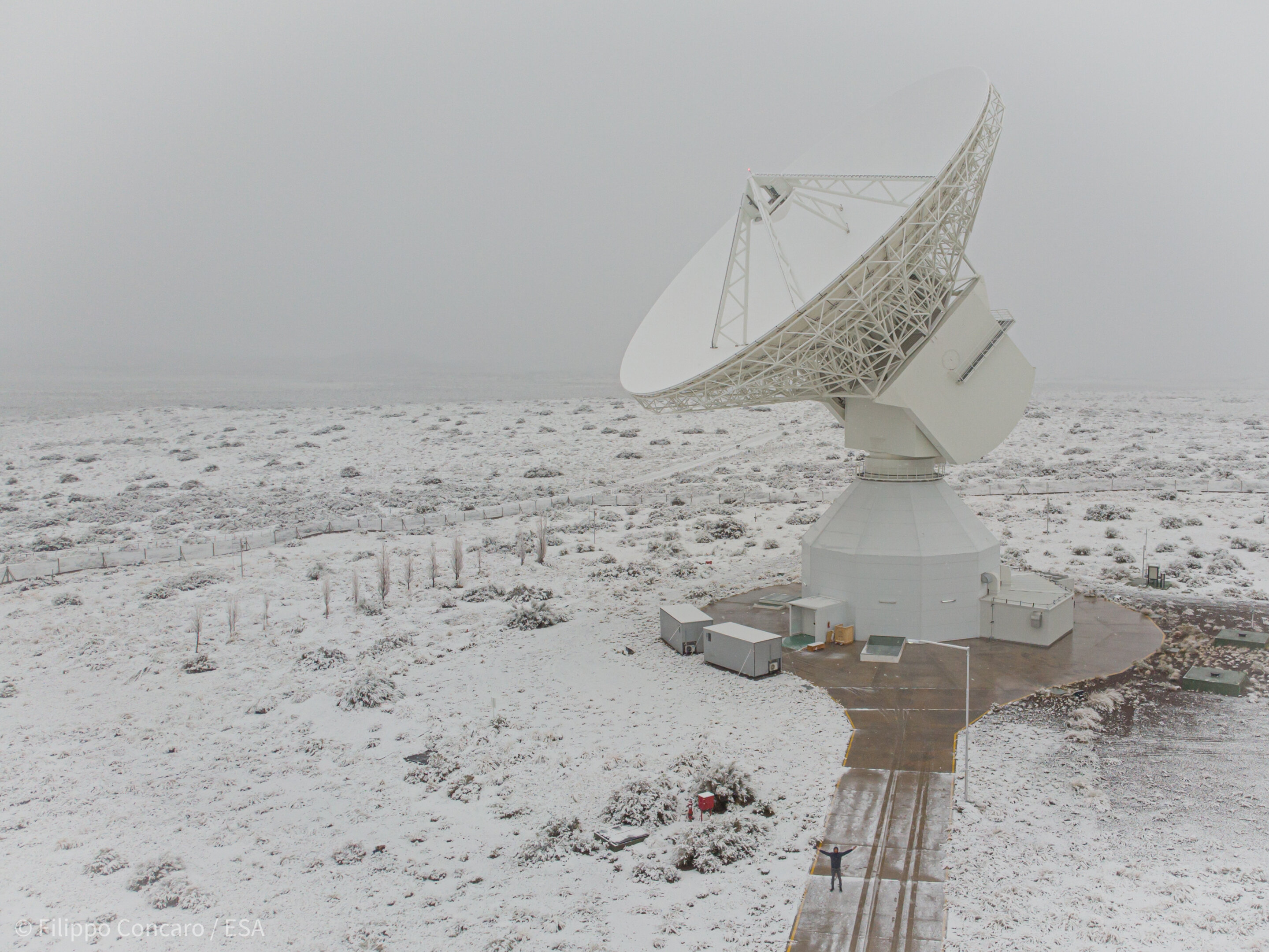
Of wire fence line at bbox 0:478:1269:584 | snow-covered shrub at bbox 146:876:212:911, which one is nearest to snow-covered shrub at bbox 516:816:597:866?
snow-covered shrub at bbox 146:876:212:911

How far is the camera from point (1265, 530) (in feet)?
110

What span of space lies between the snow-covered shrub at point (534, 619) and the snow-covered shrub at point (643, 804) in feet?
32.6

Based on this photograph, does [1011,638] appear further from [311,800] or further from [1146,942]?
[311,800]

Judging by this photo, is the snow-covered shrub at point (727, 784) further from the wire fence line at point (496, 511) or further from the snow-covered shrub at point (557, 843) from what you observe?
the wire fence line at point (496, 511)

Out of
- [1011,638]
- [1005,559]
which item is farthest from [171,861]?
[1005,559]

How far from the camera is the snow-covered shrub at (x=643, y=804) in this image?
1396 cm

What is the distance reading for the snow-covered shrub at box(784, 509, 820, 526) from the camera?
3744cm

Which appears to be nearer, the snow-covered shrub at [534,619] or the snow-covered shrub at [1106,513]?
the snow-covered shrub at [534,619]

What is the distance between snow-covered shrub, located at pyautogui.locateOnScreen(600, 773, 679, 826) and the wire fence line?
77.5 feet

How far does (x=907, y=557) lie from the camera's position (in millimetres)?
21344

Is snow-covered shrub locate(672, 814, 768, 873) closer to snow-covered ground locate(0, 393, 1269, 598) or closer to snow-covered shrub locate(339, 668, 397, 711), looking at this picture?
snow-covered shrub locate(339, 668, 397, 711)

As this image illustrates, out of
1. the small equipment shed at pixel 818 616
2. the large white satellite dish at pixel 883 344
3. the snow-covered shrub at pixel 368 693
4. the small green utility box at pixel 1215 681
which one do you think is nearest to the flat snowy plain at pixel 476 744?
the snow-covered shrub at pixel 368 693

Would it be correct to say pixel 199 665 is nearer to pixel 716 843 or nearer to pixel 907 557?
pixel 716 843

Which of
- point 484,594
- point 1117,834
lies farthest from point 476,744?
point 1117,834
